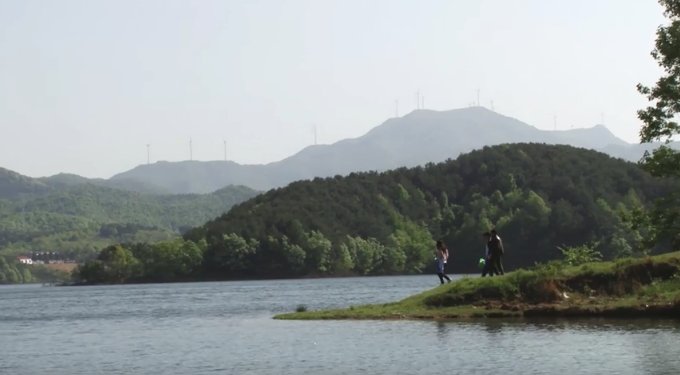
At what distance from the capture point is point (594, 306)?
45.8 m

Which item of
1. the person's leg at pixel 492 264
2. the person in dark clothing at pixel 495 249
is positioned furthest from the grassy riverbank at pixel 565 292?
the person in dark clothing at pixel 495 249

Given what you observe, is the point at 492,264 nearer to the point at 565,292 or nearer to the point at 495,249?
the point at 495,249

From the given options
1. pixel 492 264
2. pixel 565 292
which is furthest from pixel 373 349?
pixel 492 264

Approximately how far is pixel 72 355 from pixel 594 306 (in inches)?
820

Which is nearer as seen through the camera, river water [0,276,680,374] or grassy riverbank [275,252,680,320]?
river water [0,276,680,374]

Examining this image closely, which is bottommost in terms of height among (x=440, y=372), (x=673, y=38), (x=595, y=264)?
(x=440, y=372)

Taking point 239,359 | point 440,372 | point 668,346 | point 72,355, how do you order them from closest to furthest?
point 440,372
point 668,346
point 239,359
point 72,355

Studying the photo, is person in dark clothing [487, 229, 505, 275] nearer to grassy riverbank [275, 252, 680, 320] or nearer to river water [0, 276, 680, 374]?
grassy riverbank [275, 252, 680, 320]

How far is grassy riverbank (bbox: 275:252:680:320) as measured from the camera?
4589 cm

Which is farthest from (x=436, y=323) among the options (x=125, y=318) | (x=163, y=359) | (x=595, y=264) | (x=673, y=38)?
(x=125, y=318)

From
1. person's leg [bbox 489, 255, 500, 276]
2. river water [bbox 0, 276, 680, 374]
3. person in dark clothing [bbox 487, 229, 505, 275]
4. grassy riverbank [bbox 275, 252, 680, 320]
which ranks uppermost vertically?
person in dark clothing [bbox 487, 229, 505, 275]

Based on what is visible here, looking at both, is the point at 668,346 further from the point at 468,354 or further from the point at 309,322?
the point at 309,322

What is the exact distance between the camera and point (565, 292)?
158 feet

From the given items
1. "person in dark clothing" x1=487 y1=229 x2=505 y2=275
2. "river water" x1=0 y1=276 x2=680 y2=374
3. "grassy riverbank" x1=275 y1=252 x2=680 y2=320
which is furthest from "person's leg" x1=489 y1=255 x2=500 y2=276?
"river water" x1=0 y1=276 x2=680 y2=374
